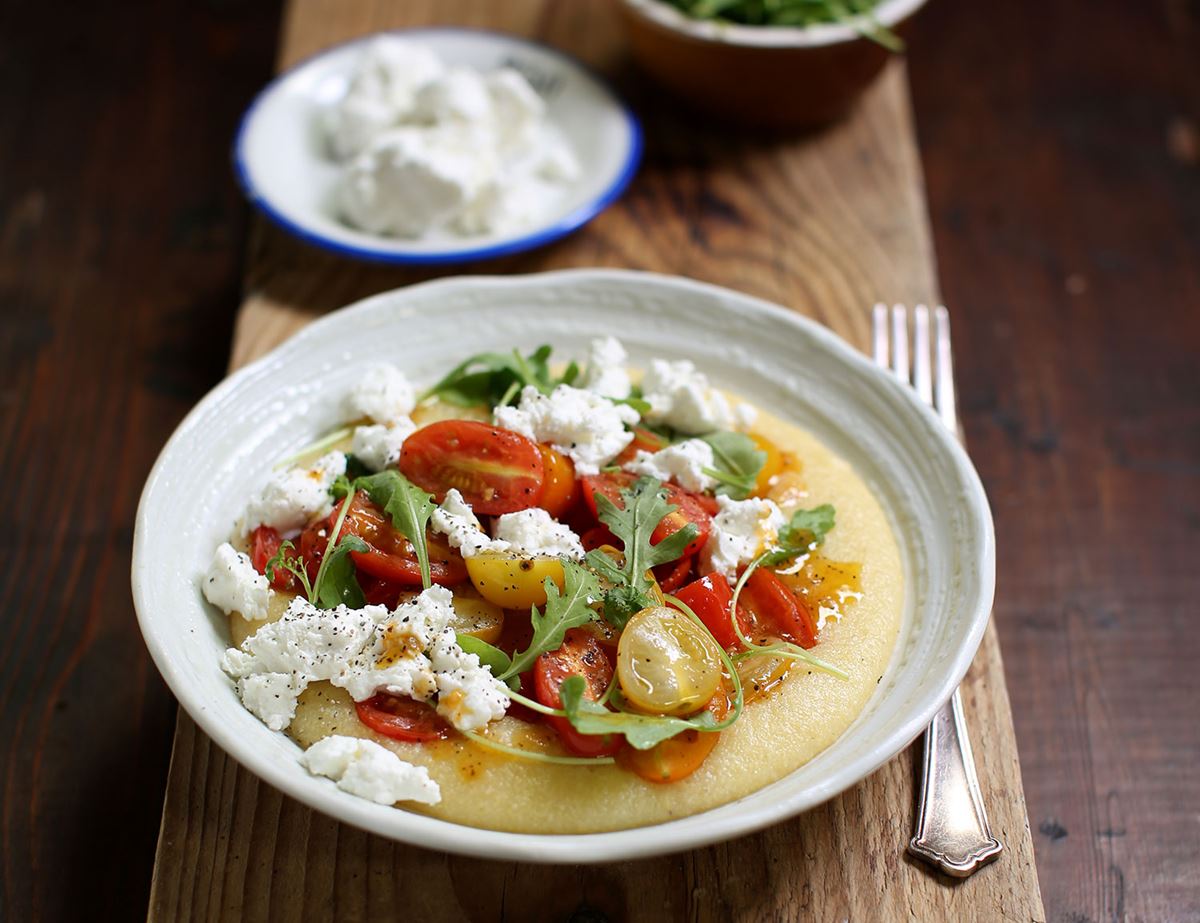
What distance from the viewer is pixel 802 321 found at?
3.36 m

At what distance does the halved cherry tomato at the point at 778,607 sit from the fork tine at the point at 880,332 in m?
1.17

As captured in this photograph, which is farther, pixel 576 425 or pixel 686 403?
pixel 686 403

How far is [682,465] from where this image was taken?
2.82 meters

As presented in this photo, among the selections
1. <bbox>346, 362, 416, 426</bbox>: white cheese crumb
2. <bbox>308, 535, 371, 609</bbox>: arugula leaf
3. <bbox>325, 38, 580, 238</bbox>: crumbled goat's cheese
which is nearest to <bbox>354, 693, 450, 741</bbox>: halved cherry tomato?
<bbox>308, 535, 371, 609</bbox>: arugula leaf

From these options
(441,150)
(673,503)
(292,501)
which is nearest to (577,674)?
(673,503)

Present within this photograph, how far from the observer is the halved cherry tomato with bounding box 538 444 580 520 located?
109 inches

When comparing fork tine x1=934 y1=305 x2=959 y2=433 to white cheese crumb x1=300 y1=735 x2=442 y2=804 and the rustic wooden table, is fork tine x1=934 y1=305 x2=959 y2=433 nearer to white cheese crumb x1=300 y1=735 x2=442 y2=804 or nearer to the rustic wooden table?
the rustic wooden table

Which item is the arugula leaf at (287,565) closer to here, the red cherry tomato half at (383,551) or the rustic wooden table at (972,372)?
the red cherry tomato half at (383,551)

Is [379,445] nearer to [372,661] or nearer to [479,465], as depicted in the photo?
[479,465]

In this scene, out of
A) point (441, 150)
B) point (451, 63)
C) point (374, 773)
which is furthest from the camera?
point (451, 63)

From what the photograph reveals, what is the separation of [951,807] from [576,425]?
121 centimetres

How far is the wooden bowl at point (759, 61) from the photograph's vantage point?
4.23m

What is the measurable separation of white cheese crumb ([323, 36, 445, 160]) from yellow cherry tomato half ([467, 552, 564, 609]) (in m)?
2.28

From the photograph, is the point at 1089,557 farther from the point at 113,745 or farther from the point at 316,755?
the point at 113,745
